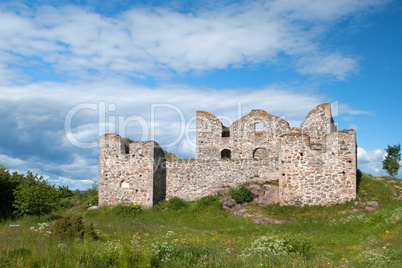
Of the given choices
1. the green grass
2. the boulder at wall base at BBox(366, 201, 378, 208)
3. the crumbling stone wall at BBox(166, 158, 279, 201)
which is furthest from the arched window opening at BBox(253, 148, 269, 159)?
the boulder at wall base at BBox(366, 201, 378, 208)

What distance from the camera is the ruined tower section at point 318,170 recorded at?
21234 millimetres

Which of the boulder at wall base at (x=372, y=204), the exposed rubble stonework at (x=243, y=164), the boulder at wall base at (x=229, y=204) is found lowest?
the boulder at wall base at (x=229, y=204)

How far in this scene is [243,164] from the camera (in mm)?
25516

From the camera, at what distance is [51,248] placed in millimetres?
8852

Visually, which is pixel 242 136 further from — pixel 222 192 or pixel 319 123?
pixel 222 192

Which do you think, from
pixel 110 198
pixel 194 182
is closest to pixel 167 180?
pixel 194 182

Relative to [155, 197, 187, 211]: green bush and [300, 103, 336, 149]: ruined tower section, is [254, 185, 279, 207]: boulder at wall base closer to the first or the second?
[155, 197, 187, 211]: green bush

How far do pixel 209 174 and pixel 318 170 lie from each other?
815 cm

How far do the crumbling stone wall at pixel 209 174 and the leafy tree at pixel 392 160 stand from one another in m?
28.3

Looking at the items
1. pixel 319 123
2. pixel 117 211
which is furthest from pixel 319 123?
pixel 117 211

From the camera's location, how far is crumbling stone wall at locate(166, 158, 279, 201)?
82.7 ft

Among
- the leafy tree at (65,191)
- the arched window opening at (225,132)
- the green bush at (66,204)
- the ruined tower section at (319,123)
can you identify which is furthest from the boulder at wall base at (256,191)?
the leafy tree at (65,191)

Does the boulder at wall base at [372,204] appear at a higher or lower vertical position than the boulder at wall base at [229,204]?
higher

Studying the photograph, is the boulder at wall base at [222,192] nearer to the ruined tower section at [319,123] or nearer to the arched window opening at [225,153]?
the arched window opening at [225,153]
